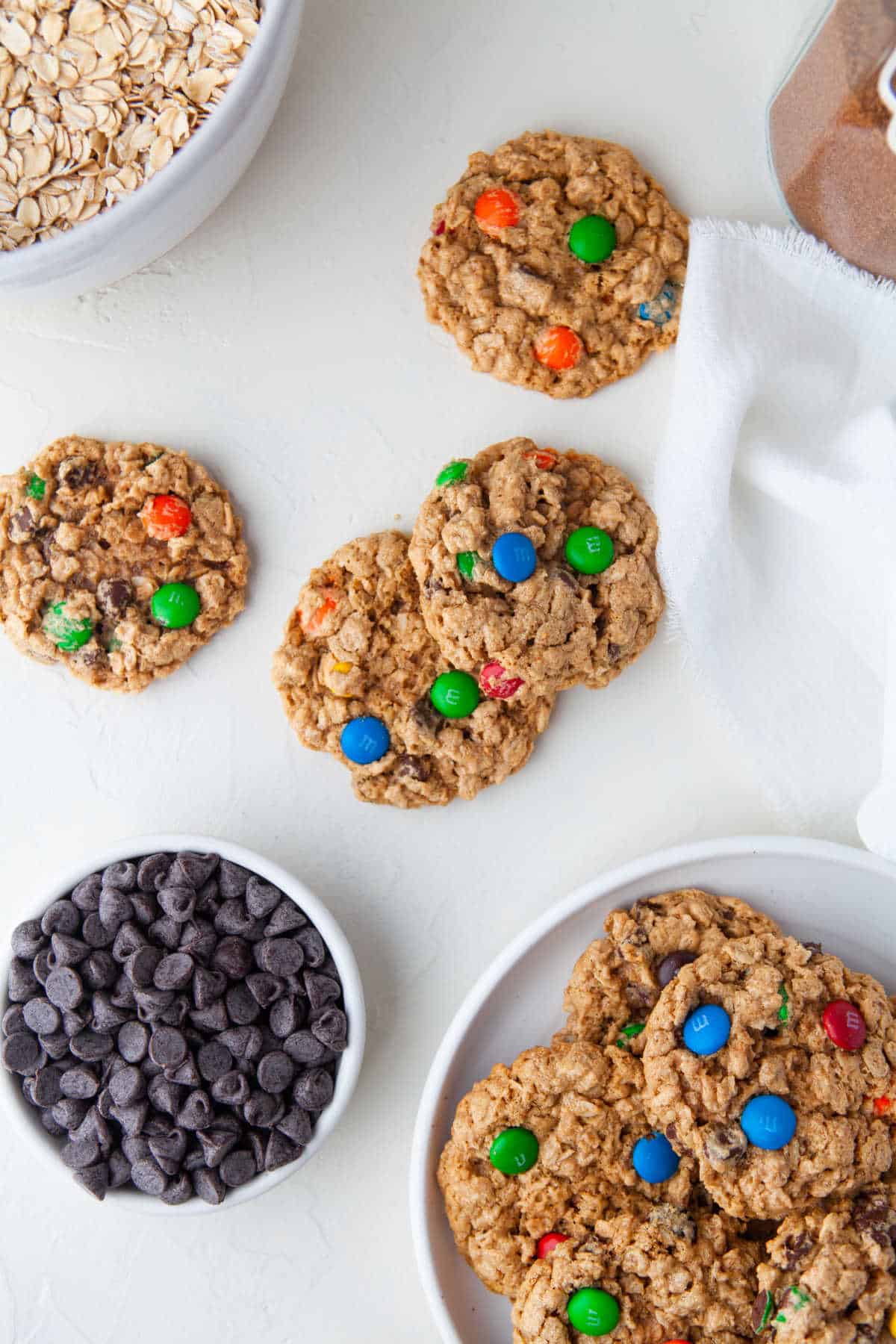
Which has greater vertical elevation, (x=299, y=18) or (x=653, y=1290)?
(x=299, y=18)

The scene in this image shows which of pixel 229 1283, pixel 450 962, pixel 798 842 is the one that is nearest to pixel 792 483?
pixel 798 842

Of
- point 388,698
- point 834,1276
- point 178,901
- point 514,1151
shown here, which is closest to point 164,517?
point 388,698

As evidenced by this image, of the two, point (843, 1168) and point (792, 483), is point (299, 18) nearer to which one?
point (792, 483)

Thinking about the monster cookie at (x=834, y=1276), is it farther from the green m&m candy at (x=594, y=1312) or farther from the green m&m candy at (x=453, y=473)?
the green m&m candy at (x=453, y=473)

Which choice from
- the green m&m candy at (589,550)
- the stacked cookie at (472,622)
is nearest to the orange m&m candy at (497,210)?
the stacked cookie at (472,622)

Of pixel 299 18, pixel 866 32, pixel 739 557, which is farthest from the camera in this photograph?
pixel 739 557
